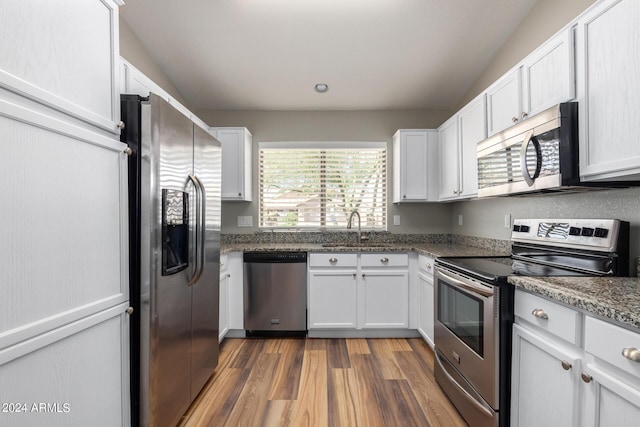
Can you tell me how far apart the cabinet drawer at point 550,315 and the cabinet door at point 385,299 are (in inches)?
61.2

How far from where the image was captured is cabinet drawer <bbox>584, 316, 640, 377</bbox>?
2.94ft

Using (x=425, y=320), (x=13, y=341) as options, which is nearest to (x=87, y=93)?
(x=13, y=341)

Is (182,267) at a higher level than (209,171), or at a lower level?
lower

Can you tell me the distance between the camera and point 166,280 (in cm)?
153

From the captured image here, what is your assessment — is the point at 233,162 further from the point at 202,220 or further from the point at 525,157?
the point at 525,157

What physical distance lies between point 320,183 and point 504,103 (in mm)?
2052

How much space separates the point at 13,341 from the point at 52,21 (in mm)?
1024

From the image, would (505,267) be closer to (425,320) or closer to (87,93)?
(425,320)

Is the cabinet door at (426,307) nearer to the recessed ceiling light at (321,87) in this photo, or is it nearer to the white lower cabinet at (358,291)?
the white lower cabinet at (358,291)

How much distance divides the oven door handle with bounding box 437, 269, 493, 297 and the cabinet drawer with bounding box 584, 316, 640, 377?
18.6 inches

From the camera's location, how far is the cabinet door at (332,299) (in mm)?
2975

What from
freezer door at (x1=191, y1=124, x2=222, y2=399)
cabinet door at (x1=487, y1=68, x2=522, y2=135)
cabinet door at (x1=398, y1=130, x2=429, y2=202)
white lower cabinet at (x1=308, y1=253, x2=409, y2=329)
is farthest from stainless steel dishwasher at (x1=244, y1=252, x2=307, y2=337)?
cabinet door at (x1=487, y1=68, x2=522, y2=135)

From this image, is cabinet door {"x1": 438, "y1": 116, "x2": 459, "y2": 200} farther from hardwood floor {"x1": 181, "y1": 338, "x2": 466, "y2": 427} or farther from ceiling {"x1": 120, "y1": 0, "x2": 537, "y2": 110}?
hardwood floor {"x1": 181, "y1": 338, "x2": 466, "y2": 427}

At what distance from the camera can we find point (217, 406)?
1929mm
